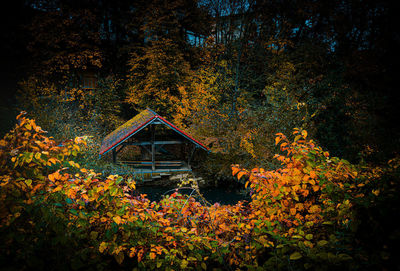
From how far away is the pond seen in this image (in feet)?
28.7

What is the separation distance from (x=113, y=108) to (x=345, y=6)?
55.3 feet

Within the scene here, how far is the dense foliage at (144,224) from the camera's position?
129 centimetres

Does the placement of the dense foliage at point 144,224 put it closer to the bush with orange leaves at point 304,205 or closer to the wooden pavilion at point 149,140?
the bush with orange leaves at point 304,205

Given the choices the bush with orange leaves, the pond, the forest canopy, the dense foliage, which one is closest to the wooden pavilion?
the pond

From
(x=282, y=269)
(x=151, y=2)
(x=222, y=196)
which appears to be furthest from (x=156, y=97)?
(x=282, y=269)

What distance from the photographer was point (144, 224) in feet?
6.41

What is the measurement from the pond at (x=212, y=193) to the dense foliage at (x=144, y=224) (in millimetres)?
6547

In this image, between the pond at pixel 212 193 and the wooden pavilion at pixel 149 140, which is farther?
the pond at pixel 212 193

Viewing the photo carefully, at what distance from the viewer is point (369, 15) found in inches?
316

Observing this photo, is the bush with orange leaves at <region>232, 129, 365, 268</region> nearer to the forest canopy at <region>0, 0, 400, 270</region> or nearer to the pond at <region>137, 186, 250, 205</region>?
the forest canopy at <region>0, 0, 400, 270</region>

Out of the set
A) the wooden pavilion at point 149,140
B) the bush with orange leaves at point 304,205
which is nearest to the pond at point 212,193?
the wooden pavilion at point 149,140

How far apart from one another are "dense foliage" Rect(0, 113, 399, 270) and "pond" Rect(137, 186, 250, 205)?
6547mm

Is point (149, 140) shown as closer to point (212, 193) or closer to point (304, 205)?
point (212, 193)

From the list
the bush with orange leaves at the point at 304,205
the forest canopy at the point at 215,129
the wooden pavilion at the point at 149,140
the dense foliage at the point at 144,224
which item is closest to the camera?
the dense foliage at the point at 144,224
